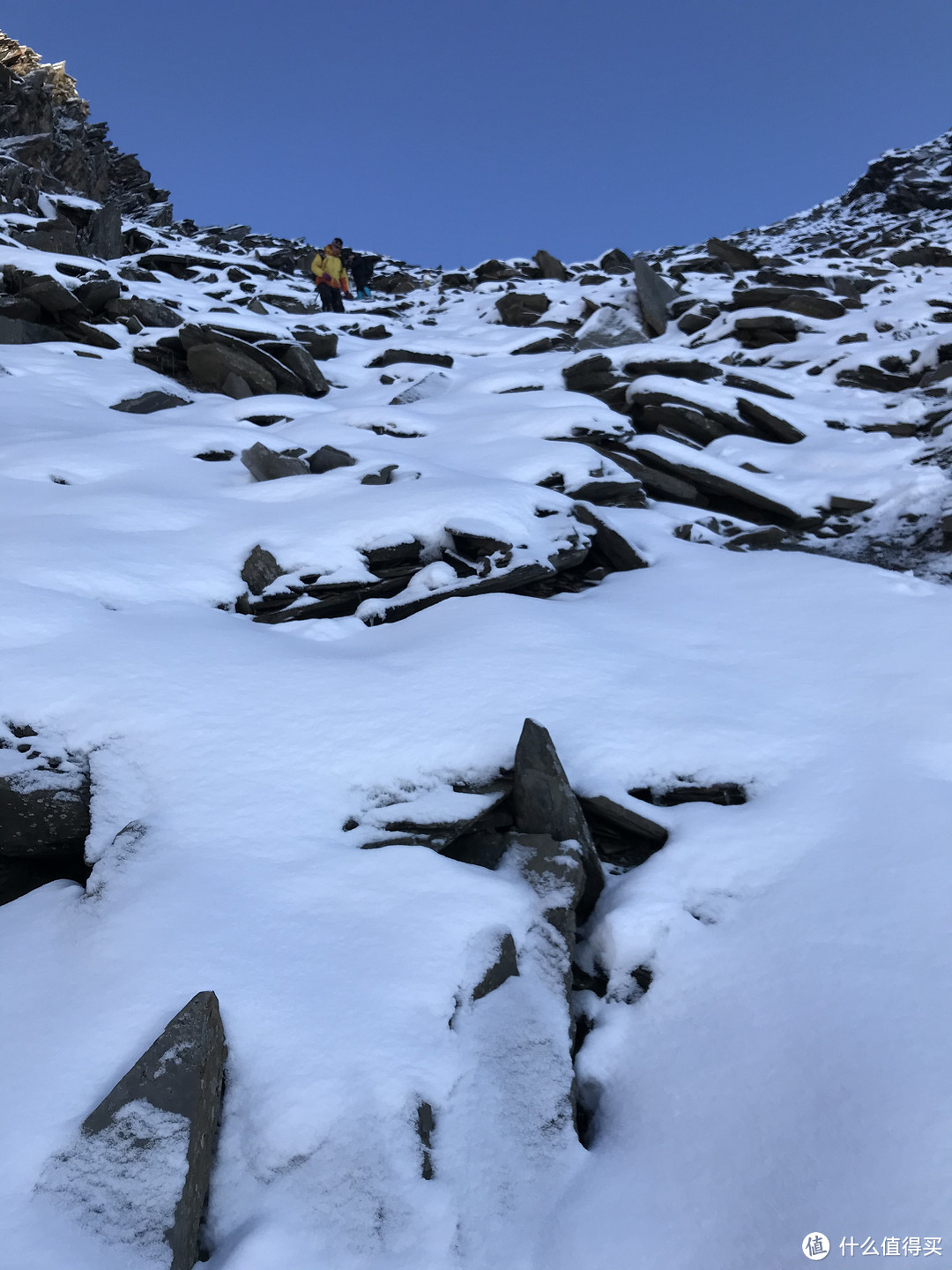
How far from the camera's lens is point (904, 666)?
4621 millimetres

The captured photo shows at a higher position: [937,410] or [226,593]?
[937,410]

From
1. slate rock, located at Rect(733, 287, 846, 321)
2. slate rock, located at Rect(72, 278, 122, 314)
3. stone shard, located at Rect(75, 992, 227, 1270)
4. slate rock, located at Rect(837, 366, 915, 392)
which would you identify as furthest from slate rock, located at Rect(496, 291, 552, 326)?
stone shard, located at Rect(75, 992, 227, 1270)

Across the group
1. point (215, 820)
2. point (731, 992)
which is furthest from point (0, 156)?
point (731, 992)

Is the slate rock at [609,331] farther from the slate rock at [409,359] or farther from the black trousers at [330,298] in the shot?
the black trousers at [330,298]

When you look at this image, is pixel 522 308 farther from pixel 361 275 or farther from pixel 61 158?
pixel 61 158

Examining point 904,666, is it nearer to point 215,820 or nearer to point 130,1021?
point 215,820

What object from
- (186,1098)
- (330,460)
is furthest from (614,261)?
(186,1098)

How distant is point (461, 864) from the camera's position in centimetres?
337

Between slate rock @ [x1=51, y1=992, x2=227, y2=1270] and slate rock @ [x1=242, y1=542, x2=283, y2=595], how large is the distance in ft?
12.3

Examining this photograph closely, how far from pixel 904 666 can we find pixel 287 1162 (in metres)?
4.34

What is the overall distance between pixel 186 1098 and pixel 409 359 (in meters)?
15.3

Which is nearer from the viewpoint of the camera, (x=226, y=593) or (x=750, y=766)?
(x=750, y=766)

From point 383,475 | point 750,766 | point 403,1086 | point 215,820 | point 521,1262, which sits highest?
point 383,475

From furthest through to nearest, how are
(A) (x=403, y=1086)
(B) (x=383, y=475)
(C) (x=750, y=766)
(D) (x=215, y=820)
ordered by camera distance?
(B) (x=383, y=475) < (C) (x=750, y=766) < (D) (x=215, y=820) < (A) (x=403, y=1086)
